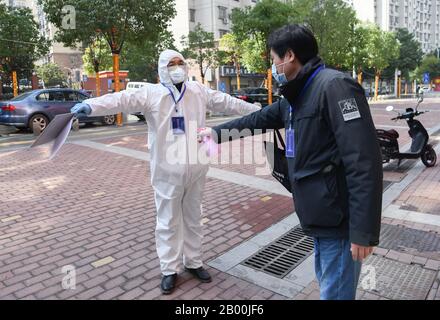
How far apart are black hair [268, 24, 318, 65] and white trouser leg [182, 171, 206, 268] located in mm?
1483

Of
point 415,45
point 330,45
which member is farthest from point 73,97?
point 415,45

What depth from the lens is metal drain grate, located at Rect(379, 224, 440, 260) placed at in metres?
4.11

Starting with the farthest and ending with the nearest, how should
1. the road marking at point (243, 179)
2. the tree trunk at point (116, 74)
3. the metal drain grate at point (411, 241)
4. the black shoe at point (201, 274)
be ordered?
1. the tree trunk at point (116, 74)
2. the road marking at point (243, 179)
3. the metal drain grate at point (411, 241)
4. the black shoe at point (201, 274)

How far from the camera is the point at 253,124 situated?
2.74m

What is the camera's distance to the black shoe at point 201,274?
3496 millimetres

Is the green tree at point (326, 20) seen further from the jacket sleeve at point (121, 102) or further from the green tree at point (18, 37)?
the jacket sleeve at point (121, 102)

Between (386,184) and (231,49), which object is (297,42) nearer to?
(386,184)

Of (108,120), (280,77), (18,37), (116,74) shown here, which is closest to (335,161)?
(280,77)

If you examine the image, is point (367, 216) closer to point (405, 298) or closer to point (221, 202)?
point (405, 298)

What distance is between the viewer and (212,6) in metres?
46.0

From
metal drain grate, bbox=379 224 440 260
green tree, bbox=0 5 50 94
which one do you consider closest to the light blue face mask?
metal drain grate, bbox=379 224 440 260

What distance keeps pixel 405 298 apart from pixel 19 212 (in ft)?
15.1

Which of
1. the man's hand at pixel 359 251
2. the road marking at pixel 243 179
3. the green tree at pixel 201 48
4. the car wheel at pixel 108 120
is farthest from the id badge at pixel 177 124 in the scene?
the green tree at pixel 201 48

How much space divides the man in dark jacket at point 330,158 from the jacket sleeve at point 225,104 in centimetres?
121
